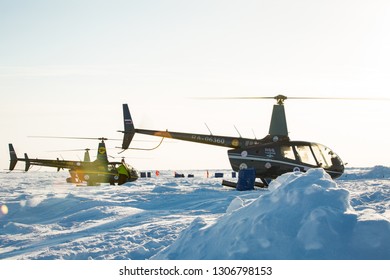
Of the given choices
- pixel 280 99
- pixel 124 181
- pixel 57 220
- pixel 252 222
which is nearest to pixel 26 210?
pixel 57 220

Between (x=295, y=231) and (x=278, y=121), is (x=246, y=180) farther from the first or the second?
(x=295, y=231)

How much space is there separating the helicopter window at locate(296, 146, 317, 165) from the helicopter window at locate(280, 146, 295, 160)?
1.01 ft

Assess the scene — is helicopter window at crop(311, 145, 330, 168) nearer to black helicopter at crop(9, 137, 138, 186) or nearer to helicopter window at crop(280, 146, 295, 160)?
helicopter window at crop(280, 146, 295, 160)

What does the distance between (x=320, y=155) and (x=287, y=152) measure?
1.46m

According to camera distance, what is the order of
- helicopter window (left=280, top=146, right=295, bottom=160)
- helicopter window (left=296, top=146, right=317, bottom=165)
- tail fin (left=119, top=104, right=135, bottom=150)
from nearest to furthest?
helicopter window (left=296, top=146, right=317, bottom=165) < helicopter window (left=280, top=146, right=295, bottom=160) < tail fin (left=119, top=104, right=135, bottom=150)

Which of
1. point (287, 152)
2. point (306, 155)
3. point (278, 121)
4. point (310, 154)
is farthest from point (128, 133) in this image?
point (310, 154)

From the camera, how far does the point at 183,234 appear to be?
5121 millimetres

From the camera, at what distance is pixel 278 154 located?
55.9 feet

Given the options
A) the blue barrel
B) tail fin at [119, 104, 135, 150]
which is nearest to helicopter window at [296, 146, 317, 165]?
the blue barrel

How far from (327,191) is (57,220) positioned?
299 inches

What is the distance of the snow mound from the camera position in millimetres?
3988

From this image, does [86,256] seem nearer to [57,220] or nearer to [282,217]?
[282,217]

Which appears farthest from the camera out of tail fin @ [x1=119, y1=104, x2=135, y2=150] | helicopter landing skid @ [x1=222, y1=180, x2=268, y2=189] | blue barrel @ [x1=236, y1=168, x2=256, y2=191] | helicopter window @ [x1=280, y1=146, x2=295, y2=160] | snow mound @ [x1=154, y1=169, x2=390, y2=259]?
tail fin @ [x1=119, y1=104, x2=135, y2=150]

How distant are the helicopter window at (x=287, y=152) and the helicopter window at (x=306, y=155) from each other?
0.31m
